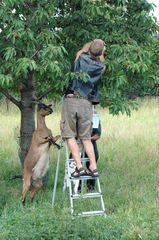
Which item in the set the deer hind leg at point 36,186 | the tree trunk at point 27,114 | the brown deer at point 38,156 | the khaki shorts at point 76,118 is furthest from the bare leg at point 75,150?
the tree trunk at point 27,114

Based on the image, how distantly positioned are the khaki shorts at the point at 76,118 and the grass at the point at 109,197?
3.27 feet

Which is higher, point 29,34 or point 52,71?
point 29,34

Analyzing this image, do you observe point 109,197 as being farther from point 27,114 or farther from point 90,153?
point 27,114

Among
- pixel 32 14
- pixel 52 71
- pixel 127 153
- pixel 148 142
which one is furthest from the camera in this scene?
pixel 148 142

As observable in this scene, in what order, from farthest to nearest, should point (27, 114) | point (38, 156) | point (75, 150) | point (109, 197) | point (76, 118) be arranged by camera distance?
point (27, 114) → point (109, 197) → point (38, 156) → point (76, 118) → point (75, 150)

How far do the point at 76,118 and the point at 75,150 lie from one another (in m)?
0.45

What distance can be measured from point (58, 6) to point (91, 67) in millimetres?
1165

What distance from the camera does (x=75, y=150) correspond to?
7984 mm

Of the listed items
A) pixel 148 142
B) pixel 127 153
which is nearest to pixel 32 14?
pixel 127 153

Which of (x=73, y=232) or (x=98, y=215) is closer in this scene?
(x=73, y=232)

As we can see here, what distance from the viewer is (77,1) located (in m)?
8.25

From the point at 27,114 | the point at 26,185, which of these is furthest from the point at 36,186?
the point at 27,114

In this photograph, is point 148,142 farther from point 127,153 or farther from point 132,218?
point 132,218

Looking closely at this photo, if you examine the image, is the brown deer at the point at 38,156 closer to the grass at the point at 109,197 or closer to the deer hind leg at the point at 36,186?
the deer hind leg at the point at 36,186
